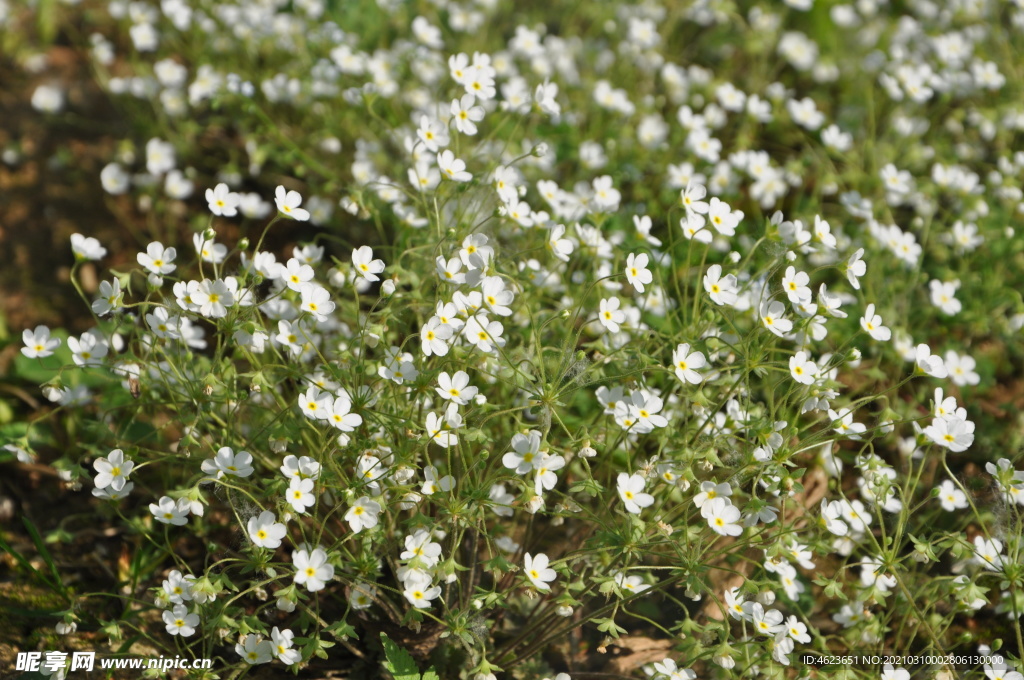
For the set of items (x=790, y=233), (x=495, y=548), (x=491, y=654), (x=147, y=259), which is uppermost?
(x=790, y=233)

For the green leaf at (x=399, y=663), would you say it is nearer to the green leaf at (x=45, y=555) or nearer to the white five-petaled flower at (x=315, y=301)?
the white five-petaled flower at (x=315, y=301)

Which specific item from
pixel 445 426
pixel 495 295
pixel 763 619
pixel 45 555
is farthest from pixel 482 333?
pixel 45 555

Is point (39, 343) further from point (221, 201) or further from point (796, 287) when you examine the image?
point (796, 287)

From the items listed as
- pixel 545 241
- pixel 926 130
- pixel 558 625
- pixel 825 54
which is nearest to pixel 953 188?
pixel 926 130

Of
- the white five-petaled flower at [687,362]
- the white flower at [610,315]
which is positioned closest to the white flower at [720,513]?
the white five-petaled flower at [687,362]

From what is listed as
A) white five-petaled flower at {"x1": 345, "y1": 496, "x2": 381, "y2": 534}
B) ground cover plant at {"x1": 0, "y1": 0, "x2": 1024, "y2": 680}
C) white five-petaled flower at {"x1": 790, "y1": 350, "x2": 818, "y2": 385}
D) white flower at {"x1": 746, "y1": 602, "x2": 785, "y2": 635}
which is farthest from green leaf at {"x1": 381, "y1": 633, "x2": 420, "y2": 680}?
white five-petaled flower at {"x1": 790, "y1": 350, "x2": 818, "y2": 385}

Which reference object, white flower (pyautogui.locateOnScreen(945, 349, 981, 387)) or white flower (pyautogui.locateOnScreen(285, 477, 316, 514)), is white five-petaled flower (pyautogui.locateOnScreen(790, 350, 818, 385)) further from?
white flower (pyautogui.locateOnScreen(285, 477, 316, 514))

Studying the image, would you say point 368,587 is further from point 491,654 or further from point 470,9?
point 470,9

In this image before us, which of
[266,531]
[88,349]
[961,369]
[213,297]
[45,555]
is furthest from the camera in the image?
[961,369]
